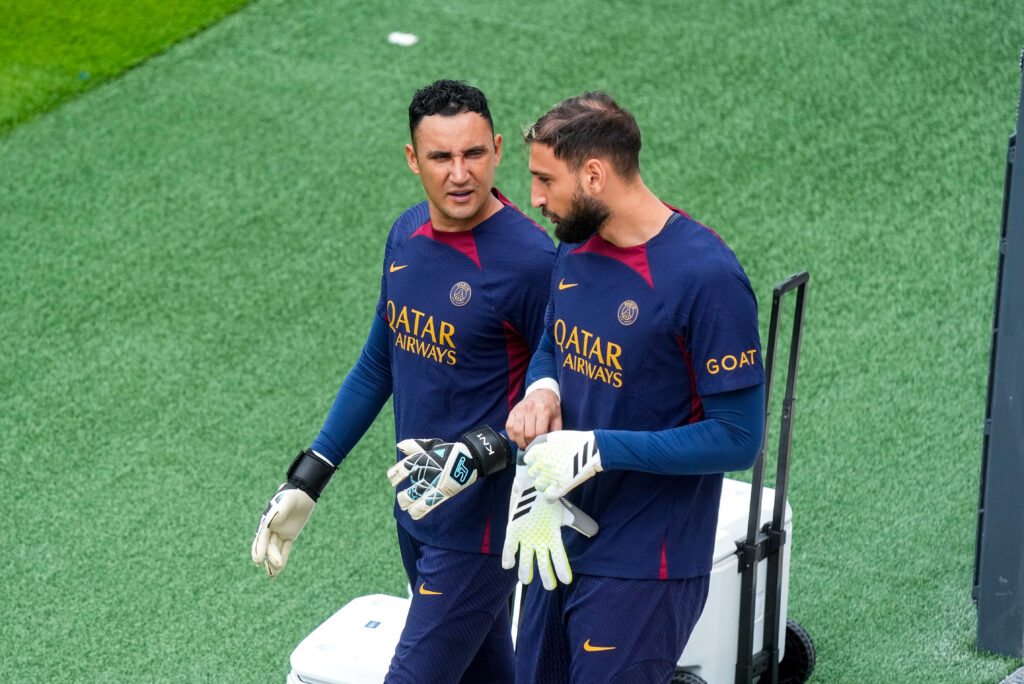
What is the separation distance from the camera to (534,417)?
2.55 metres

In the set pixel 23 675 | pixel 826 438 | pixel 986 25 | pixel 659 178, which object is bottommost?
pixel 23 675

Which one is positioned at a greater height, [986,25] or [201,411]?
[986,25]

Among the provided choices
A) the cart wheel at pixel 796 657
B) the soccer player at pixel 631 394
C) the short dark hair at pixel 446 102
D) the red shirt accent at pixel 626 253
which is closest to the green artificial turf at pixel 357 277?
the cart wheel at pixel 796 657

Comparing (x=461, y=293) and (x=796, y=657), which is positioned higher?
(x=461, y=293)

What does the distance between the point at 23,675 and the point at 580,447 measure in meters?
2.22

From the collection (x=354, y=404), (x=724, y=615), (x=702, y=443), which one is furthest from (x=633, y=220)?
(x=724, y=615)

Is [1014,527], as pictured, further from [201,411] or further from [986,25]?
[986,25]

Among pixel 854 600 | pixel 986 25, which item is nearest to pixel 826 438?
pixel 854 600

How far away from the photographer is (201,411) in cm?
501

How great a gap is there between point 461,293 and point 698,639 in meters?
1.11

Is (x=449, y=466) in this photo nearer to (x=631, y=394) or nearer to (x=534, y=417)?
(x=534, y=417)

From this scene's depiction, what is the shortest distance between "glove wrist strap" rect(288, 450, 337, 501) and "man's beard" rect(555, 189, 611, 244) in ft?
3.04

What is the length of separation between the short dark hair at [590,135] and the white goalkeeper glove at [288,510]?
102 centimetres

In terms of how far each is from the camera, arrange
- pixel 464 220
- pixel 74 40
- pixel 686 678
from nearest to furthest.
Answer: pixel 464 220 < pixel 686 678 < pixel 74 40
